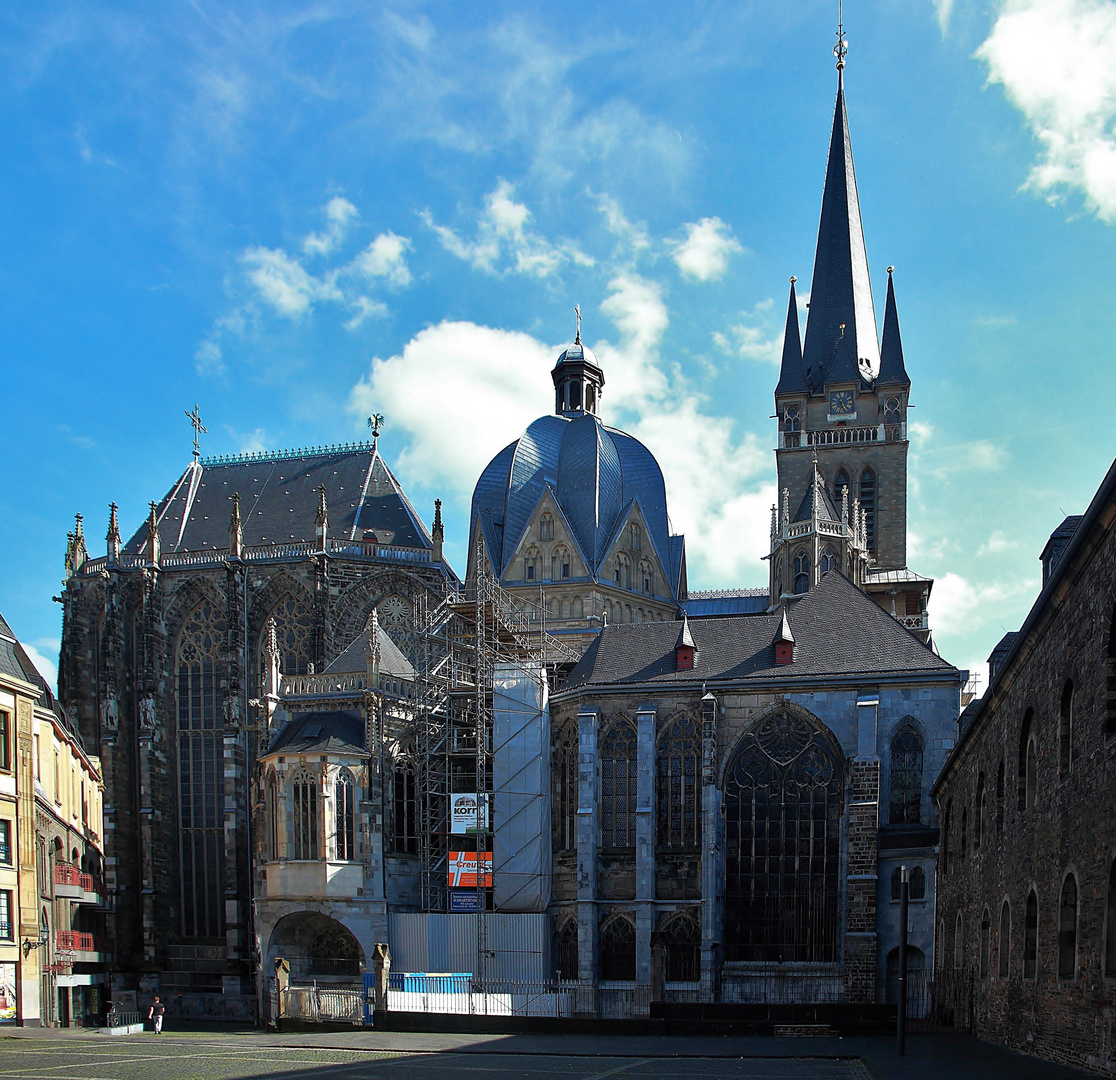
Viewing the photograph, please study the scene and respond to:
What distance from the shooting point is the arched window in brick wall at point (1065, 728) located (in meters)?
16.6

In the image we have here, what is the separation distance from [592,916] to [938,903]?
33.0 ft

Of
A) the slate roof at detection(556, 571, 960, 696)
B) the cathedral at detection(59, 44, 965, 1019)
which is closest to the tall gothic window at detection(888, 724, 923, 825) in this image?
the cathedral at detection(59, 44, 965, 1019)

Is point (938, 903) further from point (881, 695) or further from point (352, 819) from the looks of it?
point (352, 819)

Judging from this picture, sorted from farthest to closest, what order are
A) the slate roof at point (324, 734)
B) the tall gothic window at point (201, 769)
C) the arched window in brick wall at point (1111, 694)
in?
the tall gothic window at point (201, 769) → the slate roof at point (324, 734) → the arched window in brick wall at point (1111, 694)

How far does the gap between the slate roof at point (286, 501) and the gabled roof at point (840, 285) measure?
24437 mm

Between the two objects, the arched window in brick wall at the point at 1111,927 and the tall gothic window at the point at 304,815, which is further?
the tall gothic window at the point at 304,815

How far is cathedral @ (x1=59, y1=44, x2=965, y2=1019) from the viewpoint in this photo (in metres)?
36.3

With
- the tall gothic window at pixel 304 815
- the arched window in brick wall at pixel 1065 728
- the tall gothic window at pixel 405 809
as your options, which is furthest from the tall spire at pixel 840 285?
the arched window in brick wall at pixel 1065 728

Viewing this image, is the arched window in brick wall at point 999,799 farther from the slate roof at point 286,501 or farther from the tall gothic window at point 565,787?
the slate roof at point 286,501

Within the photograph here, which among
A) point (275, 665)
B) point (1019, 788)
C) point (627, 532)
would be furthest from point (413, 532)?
point (1019, 788)

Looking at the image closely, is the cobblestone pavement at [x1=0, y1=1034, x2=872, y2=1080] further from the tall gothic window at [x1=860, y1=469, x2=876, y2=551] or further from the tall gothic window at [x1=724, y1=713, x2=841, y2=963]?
the tall gothic window at [x1=860, y1=469, x2=876, y2=551]

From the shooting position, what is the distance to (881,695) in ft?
121

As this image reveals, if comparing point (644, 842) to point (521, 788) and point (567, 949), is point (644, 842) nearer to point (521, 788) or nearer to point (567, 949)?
point (567, 949)

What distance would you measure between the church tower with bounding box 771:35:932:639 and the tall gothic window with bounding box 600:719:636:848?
852 inches
